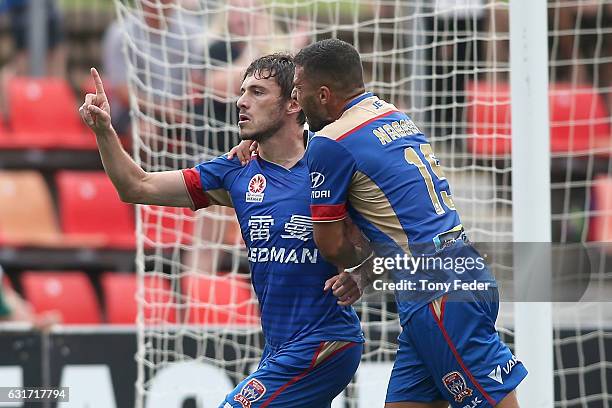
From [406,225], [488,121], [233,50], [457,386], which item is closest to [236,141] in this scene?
[233,50]

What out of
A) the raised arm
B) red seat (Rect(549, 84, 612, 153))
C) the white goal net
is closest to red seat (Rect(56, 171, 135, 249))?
the white goal net

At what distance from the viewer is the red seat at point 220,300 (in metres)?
8.00

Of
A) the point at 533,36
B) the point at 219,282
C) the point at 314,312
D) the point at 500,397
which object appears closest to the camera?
the point at 500,397

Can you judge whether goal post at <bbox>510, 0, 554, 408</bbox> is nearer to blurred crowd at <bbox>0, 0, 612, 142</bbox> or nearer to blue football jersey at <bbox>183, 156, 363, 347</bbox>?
blurred crowd at <bbox>0, 0, 612, 142</bbox>

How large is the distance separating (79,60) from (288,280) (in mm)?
7107

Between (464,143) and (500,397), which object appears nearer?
(500,397)

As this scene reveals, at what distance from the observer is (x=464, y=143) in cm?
795

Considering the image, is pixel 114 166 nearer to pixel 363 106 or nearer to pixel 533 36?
pixel 363 106

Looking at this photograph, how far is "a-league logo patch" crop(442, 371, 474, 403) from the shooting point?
4684mm

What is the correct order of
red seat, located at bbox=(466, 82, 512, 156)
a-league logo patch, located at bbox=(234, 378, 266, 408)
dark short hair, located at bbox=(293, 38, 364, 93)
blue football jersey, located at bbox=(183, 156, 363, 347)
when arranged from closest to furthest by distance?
dark short hair, located at bbox=(293, 38, 364, 93), a-league logo patch, located at bbox=(234, 378, 266, 408), blue football jersey, located at bbox=(183, 156, 363, 347), red seat, located at bbox=(466, 82, 512, 156)

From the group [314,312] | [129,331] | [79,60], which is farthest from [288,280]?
[79,60]

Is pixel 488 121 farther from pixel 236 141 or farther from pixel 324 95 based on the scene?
pixel 324 95

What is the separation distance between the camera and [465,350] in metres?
4.63

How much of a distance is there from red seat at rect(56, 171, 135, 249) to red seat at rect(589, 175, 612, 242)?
13.5 feet
